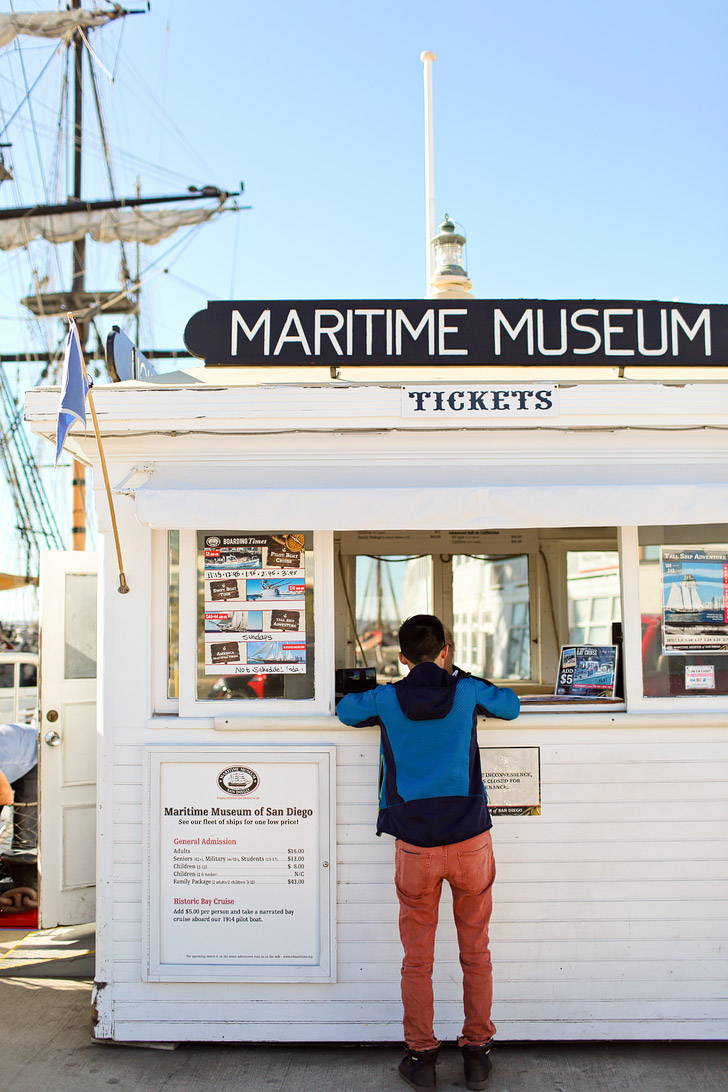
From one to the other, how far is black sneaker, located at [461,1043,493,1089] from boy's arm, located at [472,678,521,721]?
1384 mm

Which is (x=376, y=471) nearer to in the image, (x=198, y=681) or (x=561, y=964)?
(x=198, y=681)

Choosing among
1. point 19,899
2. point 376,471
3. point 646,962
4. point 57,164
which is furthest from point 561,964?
point 57,164

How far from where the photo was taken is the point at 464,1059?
3844mm

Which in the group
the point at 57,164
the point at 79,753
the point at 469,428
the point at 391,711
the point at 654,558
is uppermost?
the point at 57,164

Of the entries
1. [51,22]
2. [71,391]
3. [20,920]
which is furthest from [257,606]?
[51,22]

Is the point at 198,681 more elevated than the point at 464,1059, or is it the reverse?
the point at 198,681

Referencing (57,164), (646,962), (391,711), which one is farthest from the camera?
(57,164)

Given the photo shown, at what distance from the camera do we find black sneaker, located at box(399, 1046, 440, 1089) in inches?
147

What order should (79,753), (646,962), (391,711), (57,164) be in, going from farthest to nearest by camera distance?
(57,164) < (79,753) < (646,962) < (391,711)

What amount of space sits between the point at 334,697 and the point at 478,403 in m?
1.58

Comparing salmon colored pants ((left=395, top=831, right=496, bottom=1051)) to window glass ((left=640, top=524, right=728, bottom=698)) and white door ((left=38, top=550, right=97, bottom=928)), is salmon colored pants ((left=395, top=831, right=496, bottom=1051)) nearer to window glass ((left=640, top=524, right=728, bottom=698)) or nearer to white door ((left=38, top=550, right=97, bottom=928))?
window glass ((left=640, top=524, right=728, bottom=698))

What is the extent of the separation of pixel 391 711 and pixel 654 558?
159 cm

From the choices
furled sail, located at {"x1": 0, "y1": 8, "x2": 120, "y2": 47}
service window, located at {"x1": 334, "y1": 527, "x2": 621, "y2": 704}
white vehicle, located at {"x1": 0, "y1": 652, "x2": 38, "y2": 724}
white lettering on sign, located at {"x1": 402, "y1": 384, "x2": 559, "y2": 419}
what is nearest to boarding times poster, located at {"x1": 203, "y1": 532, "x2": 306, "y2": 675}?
white lettering on sign, located at {"x1": 402, "y1": 384, "x2": 559, "y2": 419}

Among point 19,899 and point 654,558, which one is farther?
point 19,899
